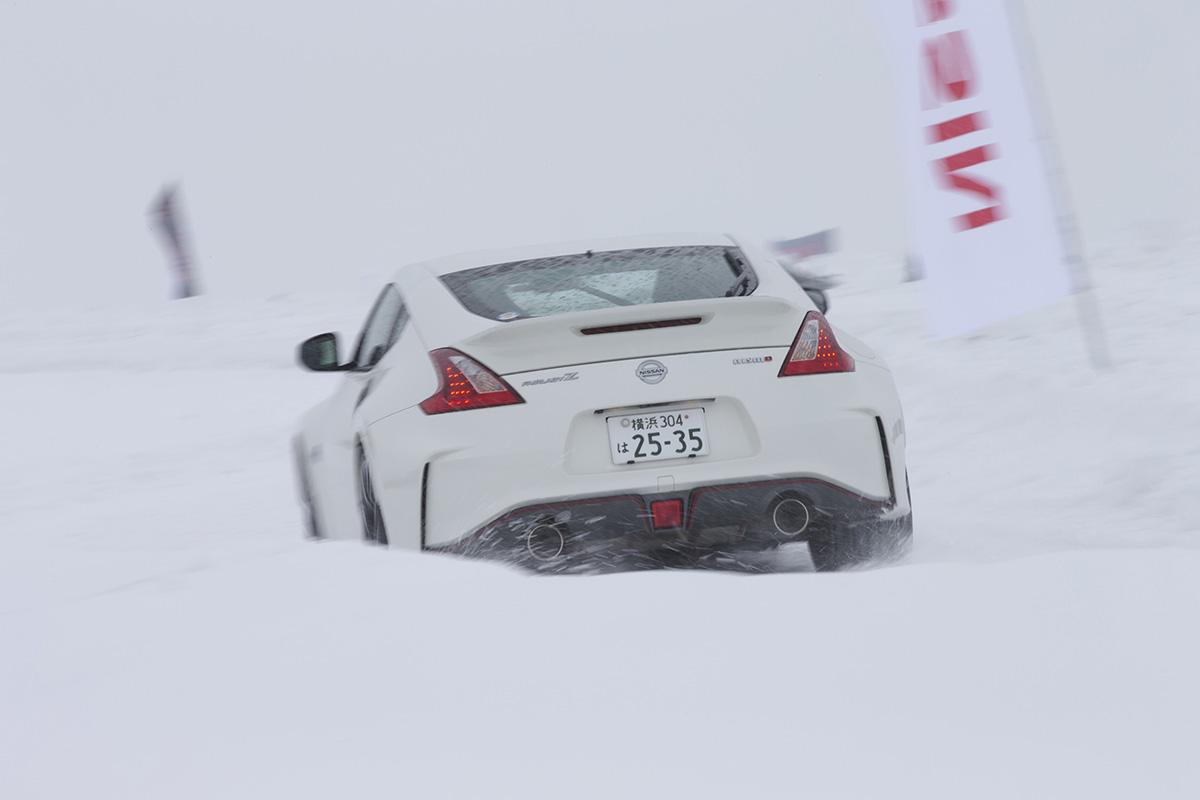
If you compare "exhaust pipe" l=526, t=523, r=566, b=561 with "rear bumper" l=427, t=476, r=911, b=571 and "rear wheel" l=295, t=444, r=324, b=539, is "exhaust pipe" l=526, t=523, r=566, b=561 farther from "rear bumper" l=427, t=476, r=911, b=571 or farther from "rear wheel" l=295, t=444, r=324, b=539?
"rear wheel" l=295, t=444, r=324, b=539

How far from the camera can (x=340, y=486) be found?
19.5ft

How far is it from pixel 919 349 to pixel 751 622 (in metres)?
10.7

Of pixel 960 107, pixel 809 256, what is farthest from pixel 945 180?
pixel 809 256

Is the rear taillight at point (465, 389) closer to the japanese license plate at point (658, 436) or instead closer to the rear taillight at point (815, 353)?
the japanese license plate at point (658, 436)

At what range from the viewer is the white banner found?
10.5 metres

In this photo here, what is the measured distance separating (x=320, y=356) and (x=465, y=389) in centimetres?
133

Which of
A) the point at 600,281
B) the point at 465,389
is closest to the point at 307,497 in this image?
the point at 600,281

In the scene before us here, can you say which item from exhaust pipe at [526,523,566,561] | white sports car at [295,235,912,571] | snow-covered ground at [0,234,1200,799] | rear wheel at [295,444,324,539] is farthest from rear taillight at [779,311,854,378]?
rear wheel at [295,444,324,539]

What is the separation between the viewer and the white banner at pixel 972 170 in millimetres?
10461

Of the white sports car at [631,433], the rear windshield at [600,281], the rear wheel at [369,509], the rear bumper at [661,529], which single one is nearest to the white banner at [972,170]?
the rear windshield at [600,281]

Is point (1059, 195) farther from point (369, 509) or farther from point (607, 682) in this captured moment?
point (607, 682)

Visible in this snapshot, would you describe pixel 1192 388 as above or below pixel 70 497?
below

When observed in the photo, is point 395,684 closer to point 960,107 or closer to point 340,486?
point 340,486

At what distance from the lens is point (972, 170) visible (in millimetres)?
10500
